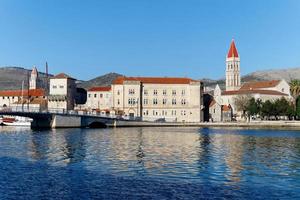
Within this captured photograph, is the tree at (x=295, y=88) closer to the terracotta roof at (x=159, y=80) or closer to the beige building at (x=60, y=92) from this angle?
the terracotta roof at (x=159, y=80)

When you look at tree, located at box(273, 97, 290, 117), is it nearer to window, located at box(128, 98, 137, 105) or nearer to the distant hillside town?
the distant hillside town

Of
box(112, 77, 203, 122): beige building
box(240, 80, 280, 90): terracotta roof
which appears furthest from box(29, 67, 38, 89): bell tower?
box(240, 80, 280, 90): terracotta roof

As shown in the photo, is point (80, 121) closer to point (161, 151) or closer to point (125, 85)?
point (125, 85)

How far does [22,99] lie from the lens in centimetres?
13962

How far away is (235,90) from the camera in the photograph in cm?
16800

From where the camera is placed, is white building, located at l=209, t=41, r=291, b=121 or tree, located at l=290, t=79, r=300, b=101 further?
white building, located at l=209, t=41, r=291, b=121

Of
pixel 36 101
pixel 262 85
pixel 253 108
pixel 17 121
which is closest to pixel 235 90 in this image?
pixel 262 85

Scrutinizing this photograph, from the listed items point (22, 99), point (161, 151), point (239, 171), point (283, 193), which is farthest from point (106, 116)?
point (283, 193)

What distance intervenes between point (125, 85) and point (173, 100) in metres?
13.6

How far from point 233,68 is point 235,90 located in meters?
11.7

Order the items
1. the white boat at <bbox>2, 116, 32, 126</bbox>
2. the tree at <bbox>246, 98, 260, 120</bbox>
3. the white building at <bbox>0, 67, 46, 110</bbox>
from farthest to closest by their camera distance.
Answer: the white building at <bbox>0, 67, 46, 110</bbox>
the tree at <bbox>246, 98, 260, 120</bbox>
the white boat at <bbox>2, 116, 32, 126</bbox>

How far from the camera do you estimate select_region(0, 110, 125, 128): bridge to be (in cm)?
8979

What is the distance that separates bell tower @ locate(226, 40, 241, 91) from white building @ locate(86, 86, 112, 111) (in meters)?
63.0

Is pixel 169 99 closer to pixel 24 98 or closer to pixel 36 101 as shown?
pixel 36 101
